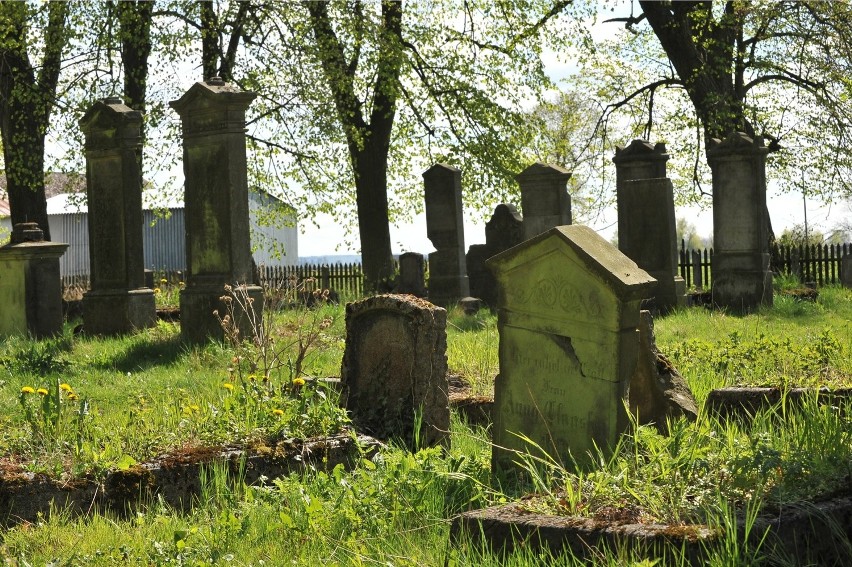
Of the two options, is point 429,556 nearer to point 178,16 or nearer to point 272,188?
point 178,16

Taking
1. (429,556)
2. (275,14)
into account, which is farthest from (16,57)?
(429,556)

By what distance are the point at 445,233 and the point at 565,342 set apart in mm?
12369

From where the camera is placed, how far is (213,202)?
1277 centimetres

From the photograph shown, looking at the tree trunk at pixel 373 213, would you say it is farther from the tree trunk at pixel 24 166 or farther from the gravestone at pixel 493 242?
the tree trunk at pixel 24 166

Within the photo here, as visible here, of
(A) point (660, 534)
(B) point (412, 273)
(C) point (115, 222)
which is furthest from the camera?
(B) point (412, 273)

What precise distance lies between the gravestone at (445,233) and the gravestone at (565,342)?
37.9ft

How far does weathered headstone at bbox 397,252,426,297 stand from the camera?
1880 cm

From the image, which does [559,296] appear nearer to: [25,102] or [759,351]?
[759,351]

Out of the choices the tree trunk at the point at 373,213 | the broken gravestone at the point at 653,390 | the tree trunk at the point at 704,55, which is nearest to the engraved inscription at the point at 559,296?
the broken gravestone at the point at 653,390

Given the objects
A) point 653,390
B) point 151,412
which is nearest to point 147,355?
point 151,412

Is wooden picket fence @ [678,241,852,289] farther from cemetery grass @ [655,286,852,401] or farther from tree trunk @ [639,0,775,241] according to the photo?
cemetery grass @ [655,286,852,401]

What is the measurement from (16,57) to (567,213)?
1071cm

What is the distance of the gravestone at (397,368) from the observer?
24.5 feet

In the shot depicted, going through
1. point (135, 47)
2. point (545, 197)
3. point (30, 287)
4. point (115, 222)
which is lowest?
point (30, 287)
